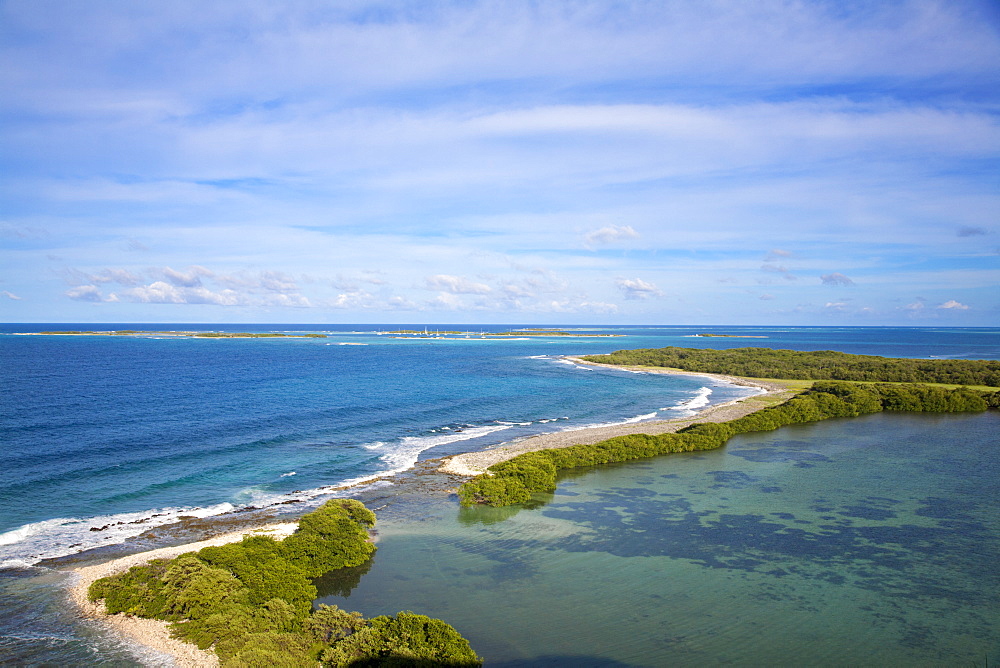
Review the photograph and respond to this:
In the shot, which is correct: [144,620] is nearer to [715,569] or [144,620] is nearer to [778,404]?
[715,569]

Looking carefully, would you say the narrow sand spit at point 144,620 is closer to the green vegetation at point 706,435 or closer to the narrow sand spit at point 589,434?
the green vegetation at point 706,435

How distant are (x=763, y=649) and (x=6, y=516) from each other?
1382 inches

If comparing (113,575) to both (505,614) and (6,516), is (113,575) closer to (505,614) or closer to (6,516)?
(6,516)

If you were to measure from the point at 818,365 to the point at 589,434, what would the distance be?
72396mm

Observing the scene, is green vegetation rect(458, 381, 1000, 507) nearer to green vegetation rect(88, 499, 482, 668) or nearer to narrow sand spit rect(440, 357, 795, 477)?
narrow sand spit rect(440, 357, 795, 477)

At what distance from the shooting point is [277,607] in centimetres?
1952

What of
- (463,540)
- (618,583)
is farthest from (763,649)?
(463,540)

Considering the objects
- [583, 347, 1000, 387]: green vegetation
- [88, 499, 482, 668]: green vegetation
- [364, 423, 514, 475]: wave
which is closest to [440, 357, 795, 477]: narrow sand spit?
[364, 423, 514, 475]: wave

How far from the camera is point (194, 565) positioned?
2075 centimetres

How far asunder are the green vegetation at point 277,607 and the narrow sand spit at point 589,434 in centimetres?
1424

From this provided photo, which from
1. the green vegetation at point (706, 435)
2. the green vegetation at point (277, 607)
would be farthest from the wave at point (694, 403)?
the green vegetation at point (277, 607)

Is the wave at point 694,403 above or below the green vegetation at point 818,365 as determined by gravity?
below

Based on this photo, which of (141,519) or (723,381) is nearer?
(141,519)

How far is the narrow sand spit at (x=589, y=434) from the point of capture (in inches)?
1561
